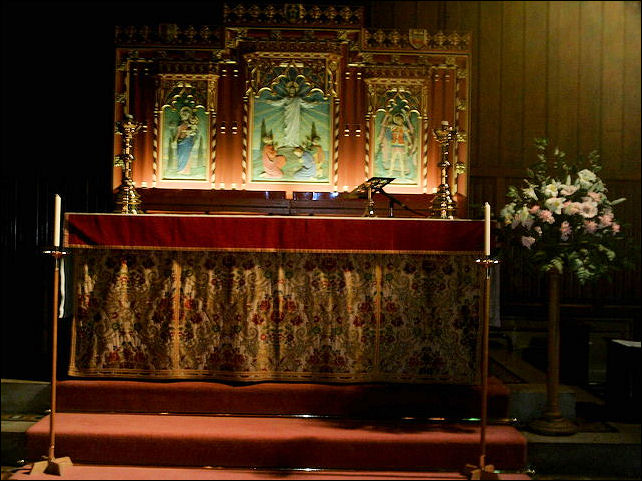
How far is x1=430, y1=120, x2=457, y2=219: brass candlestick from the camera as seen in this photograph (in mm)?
4383

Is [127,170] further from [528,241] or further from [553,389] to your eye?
[553,389]

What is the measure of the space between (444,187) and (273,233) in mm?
1305

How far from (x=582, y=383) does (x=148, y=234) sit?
3.67m

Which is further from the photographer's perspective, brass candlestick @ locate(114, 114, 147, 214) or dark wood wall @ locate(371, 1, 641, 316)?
dark wood wall @ locate(371, 1, 641, 316)

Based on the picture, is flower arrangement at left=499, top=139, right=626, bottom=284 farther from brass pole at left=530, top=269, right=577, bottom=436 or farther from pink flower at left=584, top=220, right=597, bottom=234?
brass pole at left=530, top=269, right=577, bottom=436

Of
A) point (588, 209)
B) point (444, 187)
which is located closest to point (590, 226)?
point (588, 209)

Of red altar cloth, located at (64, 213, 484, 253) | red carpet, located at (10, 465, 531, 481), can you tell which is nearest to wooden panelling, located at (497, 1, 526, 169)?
red altar cloth, located at (64, 213, 484, 253)

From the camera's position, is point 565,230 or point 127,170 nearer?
point 565,230

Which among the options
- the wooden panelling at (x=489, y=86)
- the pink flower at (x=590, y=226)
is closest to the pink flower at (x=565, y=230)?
the pink flower at (x=590, y=226)

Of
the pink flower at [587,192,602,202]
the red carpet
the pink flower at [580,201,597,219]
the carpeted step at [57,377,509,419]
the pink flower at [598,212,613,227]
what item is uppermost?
the pink flower at [587,192,602,202]

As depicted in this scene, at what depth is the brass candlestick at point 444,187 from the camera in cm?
438

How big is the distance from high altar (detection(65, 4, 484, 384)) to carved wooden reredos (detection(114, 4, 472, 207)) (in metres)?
0.01

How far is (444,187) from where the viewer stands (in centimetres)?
444

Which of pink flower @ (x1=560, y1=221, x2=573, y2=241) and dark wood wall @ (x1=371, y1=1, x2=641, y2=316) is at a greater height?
dark wood wall @ (x1=371, y1=1, x2=641, y2=316)
